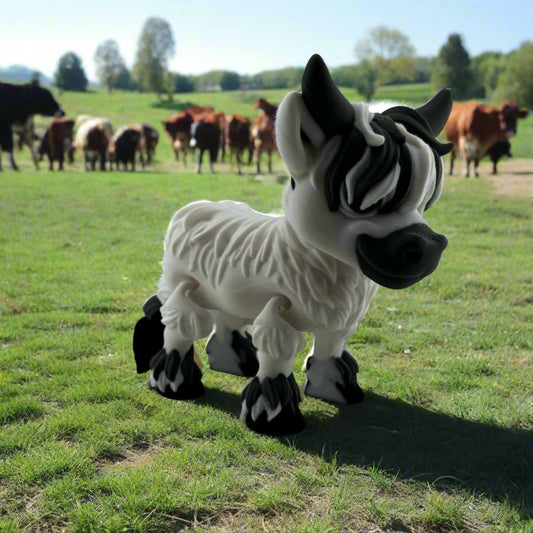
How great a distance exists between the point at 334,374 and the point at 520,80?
103 ft

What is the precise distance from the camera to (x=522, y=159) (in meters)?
20.1

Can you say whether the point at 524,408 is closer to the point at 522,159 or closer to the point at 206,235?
the point at 206,235

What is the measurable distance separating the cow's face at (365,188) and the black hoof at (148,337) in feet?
4.66

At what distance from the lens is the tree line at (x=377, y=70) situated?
31406 mm

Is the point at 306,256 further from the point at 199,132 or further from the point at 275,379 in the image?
the point at 199,132

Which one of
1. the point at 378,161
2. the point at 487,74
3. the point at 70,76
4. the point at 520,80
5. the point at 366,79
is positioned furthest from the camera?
the point at 70,76

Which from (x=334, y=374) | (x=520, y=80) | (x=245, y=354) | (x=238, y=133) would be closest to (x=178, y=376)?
(x=245, y=354)

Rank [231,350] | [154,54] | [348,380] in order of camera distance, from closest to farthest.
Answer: [348,380]
[231,350]
[154,54]

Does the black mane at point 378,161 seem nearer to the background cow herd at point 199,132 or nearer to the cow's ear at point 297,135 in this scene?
the cow's ear at point 297,135

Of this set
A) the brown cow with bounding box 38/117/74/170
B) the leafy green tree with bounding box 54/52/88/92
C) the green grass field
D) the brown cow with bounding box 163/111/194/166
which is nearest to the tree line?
the leafy green tree with bounding box 54/52/88/92

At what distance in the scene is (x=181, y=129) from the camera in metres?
20.3

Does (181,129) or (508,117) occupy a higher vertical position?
(508,117)

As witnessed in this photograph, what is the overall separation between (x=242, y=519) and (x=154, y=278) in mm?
3982

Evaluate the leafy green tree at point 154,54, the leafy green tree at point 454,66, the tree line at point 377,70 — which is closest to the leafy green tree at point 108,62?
the tree line at point 377,70
